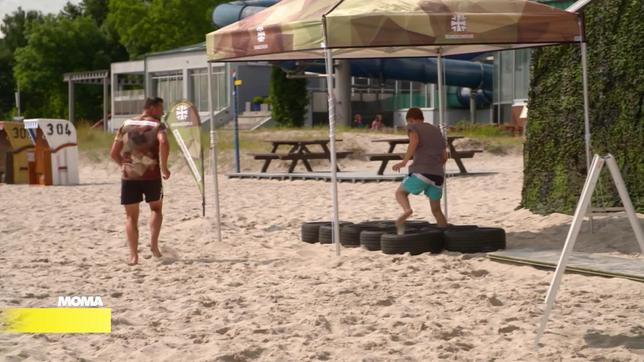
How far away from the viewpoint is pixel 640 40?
11.1 metres

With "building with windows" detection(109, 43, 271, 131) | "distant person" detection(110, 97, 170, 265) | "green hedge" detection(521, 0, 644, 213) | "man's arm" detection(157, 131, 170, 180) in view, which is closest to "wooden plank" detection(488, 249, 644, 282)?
"green hedge" detection(521, 0, 644, 213)

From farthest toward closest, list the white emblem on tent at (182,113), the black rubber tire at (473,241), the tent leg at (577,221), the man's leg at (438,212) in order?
the white emblem on tent at (182,113) < the man's leg at (438,212) < the black rubber tire at (473,241) < the tent leg at (577,221)

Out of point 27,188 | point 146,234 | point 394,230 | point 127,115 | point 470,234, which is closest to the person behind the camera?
point 470,234

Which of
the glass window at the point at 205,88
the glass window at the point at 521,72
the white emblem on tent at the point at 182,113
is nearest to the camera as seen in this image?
the white emblem on tent at the point at 182,113

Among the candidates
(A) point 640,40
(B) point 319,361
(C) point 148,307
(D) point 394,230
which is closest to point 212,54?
(D) point 394,230

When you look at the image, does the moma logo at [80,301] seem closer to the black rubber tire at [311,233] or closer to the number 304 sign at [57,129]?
the black rubber tire at [311,233]

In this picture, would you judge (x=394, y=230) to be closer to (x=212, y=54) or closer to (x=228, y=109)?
(x=212, y=54)

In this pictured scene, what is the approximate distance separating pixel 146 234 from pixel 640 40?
19.0 feet

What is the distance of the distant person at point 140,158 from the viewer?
9.56 m

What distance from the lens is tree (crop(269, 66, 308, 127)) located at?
3931 centimetres

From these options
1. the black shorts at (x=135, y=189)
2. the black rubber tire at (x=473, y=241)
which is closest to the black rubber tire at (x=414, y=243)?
the black rubber tire at (x=473, y=241)

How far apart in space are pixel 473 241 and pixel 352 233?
1.34 metres

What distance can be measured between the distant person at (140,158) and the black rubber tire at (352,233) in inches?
73.2

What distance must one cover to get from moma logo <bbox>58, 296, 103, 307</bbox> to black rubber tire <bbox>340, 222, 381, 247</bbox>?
316cm
